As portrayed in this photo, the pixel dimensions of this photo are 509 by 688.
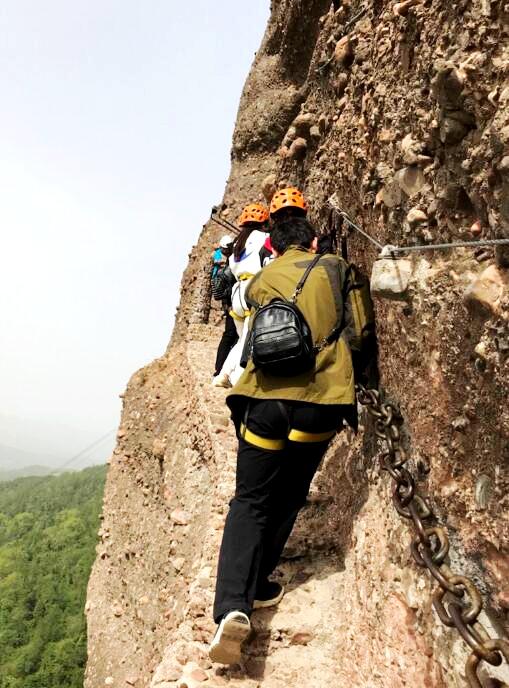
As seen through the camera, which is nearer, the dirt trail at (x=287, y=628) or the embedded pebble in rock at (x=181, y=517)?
the dirt trail at (x=287, y=628)

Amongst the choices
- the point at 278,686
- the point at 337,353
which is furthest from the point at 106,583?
the point at 337,353

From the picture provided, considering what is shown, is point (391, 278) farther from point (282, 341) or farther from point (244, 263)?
point (244, 263)

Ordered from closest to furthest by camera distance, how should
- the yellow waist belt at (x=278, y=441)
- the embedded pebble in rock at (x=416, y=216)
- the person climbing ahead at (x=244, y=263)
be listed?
the embedded pebble in rock at (x=416, y=216), the yellow waist belt at (x=278, y=441), the person climbing ahead at (x=244, y=263)

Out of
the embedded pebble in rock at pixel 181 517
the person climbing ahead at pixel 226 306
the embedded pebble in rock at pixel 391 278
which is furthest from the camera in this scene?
the person climbing ahead at pixel 226 306

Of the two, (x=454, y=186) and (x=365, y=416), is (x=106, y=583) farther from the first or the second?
(x=454, y=186)

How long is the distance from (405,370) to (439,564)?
1.01m

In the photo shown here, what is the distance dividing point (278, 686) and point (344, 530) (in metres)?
1.10

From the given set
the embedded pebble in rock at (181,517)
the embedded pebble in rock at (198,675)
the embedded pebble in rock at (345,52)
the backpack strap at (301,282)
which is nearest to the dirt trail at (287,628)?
the embedded pebble in rock at (198,675)

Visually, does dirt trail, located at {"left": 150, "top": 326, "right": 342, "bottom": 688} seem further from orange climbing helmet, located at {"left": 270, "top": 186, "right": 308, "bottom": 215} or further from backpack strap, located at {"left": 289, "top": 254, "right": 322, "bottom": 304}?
orange climbing helmet, located at {"left": 270, "top": 186, "right": 308, "bottom": 215}

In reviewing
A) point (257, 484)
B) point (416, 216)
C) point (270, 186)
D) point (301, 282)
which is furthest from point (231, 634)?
point (270, 186)

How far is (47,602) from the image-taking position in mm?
36156

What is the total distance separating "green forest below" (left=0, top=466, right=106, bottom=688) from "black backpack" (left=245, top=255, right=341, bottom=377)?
32823 millimetres

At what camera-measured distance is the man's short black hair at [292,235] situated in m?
3.12

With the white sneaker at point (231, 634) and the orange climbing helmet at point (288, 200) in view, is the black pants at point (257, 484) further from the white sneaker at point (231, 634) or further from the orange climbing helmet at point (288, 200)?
the orange climbing helmet at point (288, 200)
